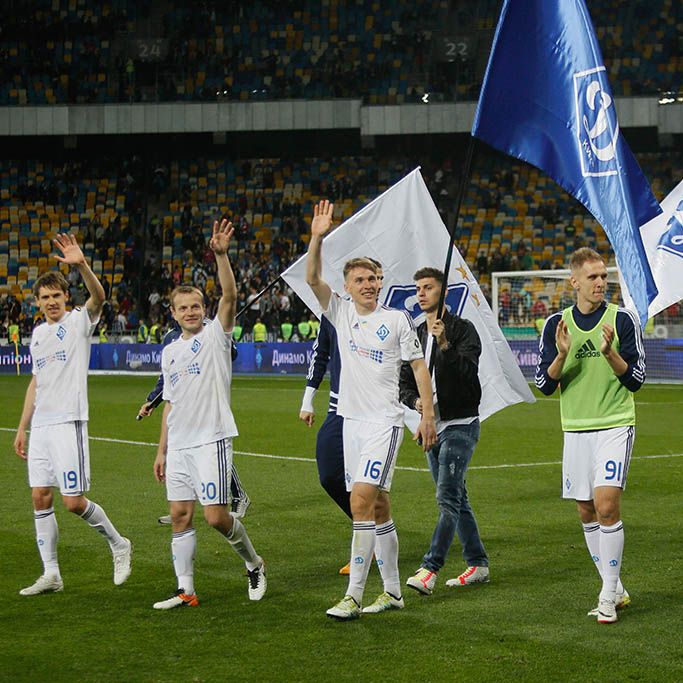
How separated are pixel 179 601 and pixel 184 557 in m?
0.26

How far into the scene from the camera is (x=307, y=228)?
43250mm

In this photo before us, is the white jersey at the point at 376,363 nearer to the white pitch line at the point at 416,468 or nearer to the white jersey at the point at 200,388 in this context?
the white jersey at the point at 200,388

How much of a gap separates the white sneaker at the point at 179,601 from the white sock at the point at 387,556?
1.15 metres

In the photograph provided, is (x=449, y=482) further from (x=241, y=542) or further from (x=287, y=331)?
(x=287, y=331)

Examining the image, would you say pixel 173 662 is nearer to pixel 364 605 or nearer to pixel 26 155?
pixel 364 605

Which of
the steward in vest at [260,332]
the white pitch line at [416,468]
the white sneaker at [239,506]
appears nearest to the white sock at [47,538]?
the white sneaker at [239,506]

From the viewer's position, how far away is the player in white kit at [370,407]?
671 centimetres

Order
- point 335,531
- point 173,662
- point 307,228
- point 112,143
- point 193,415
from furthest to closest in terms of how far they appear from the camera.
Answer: point 112,143 < point 307,228 < point 335,531 < point 193,415 < point 173,662

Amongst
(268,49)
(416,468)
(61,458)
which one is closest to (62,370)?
(61,458)

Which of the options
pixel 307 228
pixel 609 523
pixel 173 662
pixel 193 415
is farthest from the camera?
pixel 307 228

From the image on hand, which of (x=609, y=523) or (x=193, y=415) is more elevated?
(x=193, y=415)

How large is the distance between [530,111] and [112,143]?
4081 centimetres

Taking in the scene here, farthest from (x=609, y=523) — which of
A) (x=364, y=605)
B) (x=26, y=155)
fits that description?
(x=26, y=155)

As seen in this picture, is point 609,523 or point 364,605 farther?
point 364,605
